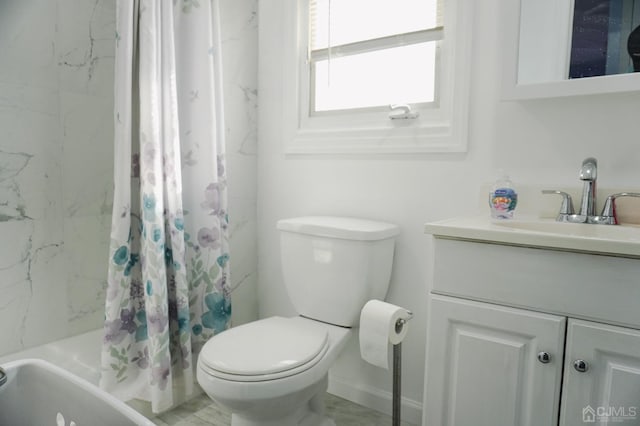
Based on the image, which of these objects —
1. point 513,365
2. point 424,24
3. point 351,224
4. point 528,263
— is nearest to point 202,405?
point 351,224

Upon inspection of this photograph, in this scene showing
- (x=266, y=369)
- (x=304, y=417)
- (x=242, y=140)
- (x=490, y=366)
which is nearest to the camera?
(x=490, y=366)

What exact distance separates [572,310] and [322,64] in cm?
144

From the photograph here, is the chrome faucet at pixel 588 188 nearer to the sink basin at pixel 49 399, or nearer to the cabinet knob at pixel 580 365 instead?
the cabinet knob at pixel 580 365

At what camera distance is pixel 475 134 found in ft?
5.04

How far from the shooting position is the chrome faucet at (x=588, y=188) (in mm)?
1257

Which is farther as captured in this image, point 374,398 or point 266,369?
point 374,398

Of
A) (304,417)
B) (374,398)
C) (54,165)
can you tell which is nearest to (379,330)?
(304,417)

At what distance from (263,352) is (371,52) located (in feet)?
4.19

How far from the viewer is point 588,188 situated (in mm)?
1283

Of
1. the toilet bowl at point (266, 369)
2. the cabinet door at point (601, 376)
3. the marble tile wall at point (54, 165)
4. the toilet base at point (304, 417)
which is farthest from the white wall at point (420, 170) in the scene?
the marble tile wall at point (54, 165)

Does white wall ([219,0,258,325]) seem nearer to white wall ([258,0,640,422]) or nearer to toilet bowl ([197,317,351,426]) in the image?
white wall ([258,0,640,422])

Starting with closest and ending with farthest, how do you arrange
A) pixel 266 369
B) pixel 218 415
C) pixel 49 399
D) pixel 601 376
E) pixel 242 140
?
pixel 49 399 → pixel 601 376 → pixel 266 369 → pixel 218 415 → pixel 242 140

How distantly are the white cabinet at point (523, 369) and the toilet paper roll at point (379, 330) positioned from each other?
0.16m

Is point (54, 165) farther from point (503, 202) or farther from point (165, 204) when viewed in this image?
point (503, 202)
